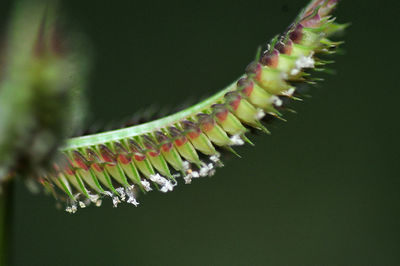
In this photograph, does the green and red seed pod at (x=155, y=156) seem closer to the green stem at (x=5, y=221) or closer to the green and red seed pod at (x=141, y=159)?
the green and red seed pod at (x=141, y=159)

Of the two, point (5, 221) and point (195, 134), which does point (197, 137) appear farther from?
point (5, 221)

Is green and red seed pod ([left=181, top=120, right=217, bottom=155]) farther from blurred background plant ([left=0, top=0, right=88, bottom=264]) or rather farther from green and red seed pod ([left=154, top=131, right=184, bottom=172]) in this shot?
blurred background plant ([left=0, top=0, right=88, bottom=264])

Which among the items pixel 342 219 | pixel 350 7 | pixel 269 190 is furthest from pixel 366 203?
pixel 350 7

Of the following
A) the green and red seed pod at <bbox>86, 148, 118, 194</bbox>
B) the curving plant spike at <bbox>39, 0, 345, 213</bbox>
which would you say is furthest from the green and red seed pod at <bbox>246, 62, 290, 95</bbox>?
the green and red seed pod at <bbox>86, 148, 118, 194</bbox>

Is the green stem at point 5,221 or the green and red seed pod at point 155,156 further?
the green and red seed pod at point 155,156

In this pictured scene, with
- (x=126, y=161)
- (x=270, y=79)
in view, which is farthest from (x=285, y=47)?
(x=126, y=161)

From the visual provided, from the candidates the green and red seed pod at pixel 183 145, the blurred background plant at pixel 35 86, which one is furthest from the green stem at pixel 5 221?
the green and red seed pod at pixel 183 145

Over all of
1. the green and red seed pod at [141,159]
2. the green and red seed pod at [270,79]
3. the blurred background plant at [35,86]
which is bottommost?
the blurred background plant at [35,86]

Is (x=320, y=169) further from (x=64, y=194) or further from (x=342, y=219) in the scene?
(x=64, y=194)

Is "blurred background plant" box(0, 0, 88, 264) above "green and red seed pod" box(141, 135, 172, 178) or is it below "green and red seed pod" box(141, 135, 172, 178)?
below
